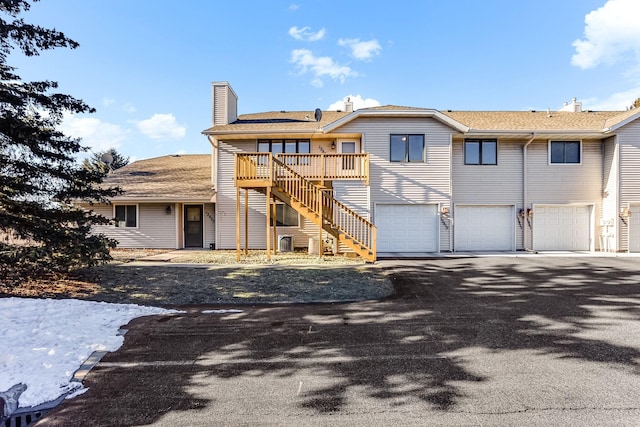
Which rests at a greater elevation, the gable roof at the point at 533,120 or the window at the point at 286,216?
the gable roof at the point at 533,120

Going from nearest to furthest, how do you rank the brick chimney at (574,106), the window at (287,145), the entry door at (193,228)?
the window at (287,145)
the entry door at (193,228)
the brick chimney at (574,106)

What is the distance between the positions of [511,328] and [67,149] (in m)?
9.90

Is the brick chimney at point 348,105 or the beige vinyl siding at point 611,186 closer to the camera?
the beige vinyl siding at point 611,186

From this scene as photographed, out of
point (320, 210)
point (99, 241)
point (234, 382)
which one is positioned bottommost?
point (234, 382)

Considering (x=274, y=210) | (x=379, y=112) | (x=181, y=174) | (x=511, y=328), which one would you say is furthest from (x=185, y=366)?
(x=181, y=174)

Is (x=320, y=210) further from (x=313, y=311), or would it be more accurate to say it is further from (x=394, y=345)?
(x=394, y=345)

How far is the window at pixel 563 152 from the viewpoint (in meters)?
13.8

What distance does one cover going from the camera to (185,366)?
3.80 meters

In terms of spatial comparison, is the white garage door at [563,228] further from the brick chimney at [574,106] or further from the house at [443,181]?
the brick chimney at [574,106]

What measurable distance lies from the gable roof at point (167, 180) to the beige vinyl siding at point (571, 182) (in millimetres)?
13679

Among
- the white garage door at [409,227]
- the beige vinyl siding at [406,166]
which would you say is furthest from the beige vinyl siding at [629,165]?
the white garage door at [409,227]

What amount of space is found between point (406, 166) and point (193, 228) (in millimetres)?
9699

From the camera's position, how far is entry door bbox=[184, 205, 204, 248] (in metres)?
14.8

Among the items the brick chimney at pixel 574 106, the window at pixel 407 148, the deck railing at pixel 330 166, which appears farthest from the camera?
the brick chimney at pixel 574 106
